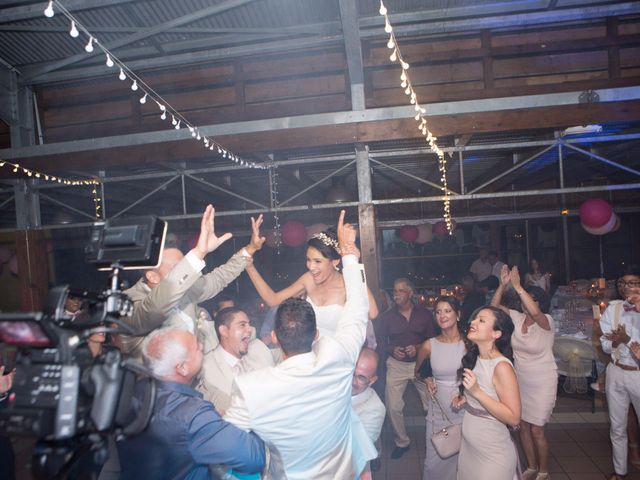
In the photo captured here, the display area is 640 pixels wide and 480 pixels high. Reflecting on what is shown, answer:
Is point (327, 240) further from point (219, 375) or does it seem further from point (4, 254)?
point (4, 254)

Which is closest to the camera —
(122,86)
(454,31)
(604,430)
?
(604,430)

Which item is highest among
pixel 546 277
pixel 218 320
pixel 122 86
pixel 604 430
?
pixel 122 86

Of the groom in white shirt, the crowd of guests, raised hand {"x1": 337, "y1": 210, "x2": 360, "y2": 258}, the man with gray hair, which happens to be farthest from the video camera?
raised hand {"x1": 337, "y1": 210, "x2": 360, "y2": 258}

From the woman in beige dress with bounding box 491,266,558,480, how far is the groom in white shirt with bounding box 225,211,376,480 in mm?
2100

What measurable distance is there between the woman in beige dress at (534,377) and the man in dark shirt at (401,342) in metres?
0.89

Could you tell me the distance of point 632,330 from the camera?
11.0ft

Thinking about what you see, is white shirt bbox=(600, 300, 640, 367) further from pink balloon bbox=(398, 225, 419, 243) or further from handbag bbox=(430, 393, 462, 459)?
pink balloon bbox=(398, 225, 419, 243)

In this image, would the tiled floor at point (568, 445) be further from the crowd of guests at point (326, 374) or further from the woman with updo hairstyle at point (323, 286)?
the woman with updo hairstyle at point (323, 286)

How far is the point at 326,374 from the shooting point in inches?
65.6

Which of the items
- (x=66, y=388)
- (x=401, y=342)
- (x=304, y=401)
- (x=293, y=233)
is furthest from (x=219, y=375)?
(x=293, y=233)

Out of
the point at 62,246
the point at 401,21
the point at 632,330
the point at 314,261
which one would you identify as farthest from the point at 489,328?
the point at 62,246

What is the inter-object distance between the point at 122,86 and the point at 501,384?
5.18 m

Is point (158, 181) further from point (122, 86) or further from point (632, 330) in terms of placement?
point (632, 330)

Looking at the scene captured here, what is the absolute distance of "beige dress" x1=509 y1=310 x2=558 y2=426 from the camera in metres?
3.37
